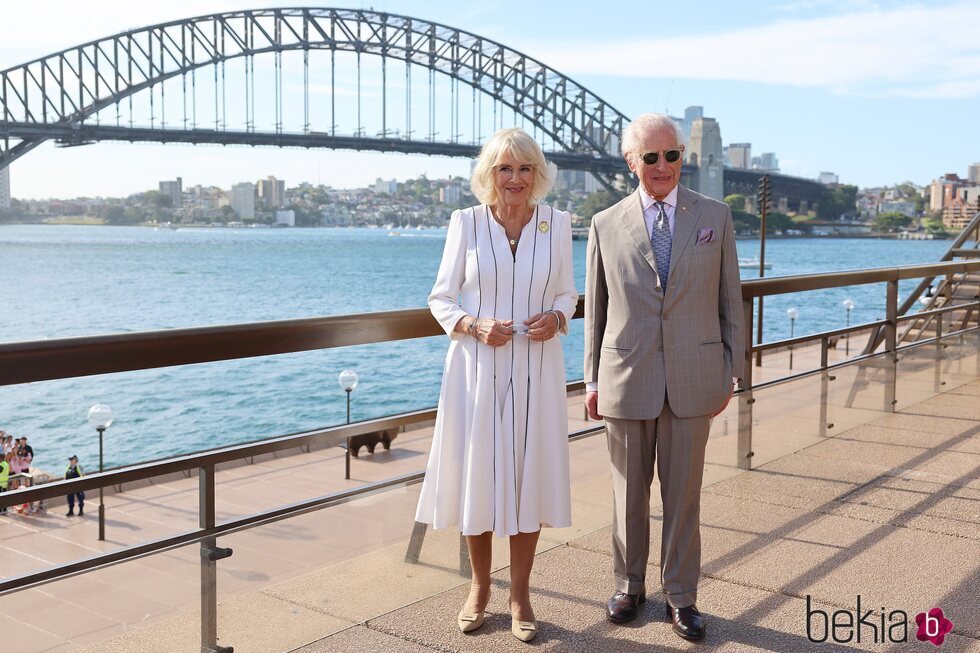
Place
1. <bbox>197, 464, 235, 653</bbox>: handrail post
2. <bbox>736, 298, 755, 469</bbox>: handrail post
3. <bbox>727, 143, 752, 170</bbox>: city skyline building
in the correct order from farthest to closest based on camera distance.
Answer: <bbox>727, 143, 752, 170</bbox>: city skyline building
<bbox>736, 298, 755, 469</bbox>: handrail post
<bbox>197, 464, 235, 653</bbox>: handrail post

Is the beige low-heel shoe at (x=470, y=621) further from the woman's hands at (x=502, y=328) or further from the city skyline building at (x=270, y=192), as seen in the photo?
the city skyline building at (x=270, y=192)

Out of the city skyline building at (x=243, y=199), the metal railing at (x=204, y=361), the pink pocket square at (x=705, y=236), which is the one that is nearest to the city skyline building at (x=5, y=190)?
the city skyline building at (x=243, y=199)

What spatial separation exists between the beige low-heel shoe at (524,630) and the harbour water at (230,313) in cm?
122

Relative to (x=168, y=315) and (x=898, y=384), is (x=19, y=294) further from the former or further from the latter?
(x=898, y=384)

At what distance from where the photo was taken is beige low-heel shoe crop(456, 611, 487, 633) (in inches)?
90.7

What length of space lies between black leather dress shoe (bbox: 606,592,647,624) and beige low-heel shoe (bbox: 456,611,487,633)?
0.99ft

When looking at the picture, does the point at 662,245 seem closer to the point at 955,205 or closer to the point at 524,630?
the point at 524,630

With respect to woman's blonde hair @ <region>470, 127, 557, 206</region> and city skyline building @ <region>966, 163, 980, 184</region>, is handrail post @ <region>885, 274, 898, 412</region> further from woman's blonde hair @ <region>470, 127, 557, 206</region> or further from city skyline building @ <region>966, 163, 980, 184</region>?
city skyline building @ <region>966, 163, 980, 184</region>

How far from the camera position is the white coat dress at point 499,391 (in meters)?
2.23


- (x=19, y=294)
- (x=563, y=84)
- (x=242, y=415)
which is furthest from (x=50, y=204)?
(x=242, y=415)

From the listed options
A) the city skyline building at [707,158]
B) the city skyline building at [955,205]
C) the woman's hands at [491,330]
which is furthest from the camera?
the city skyline building at [707,158]

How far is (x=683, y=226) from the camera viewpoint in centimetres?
226

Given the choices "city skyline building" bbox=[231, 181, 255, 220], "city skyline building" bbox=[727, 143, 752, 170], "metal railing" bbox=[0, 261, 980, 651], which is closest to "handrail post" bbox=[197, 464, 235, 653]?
"metal railing" bbox=[0, 261, 980, 651]

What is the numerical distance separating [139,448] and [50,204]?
5654 cm
